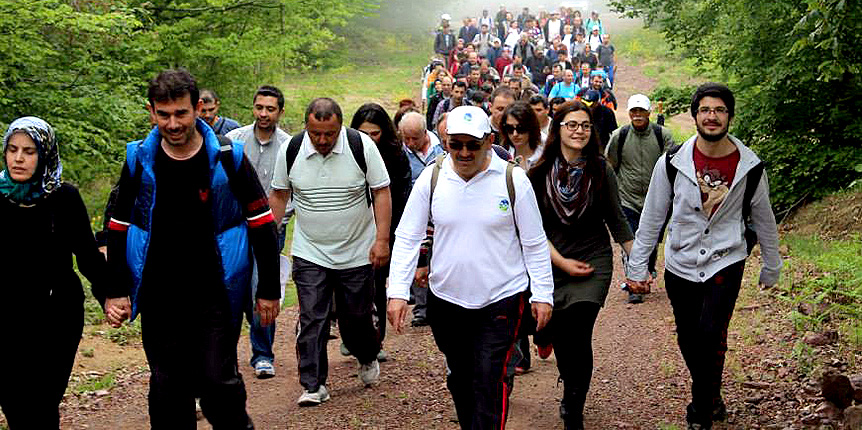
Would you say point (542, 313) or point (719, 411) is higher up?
point (542, 313)

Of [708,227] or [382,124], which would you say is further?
[382,124]

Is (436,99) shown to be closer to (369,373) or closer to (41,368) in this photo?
(369,373)

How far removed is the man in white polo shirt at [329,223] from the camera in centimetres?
734

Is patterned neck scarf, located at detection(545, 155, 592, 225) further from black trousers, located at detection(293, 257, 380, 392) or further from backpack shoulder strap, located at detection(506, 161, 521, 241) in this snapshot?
black trousers, located at detection(293, 257, 380, 392)

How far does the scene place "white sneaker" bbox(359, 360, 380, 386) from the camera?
8.06 metres

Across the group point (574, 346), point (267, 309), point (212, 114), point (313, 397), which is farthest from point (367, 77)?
point (267, 309)

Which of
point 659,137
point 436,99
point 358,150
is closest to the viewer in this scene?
point 358,150

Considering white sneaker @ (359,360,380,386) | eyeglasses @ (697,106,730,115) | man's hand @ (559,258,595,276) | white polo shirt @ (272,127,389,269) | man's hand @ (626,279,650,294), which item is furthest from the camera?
white sneaker @ (359,360,380,386)

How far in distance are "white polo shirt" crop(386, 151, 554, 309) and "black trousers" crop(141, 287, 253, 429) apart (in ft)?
2.96

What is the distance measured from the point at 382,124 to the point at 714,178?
9.65ft

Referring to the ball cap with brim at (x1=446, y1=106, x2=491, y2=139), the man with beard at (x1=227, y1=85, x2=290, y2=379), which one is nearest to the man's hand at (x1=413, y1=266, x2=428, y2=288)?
the ball cap with brim at (x1=446, y1=106, x2=491, y2=139)

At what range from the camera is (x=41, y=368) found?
5.41 metres

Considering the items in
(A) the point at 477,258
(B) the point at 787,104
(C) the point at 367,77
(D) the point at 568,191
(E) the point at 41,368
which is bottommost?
(E) the point at 41,368

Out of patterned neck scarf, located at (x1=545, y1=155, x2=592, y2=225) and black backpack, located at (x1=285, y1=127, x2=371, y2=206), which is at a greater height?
black backpack, located at (x1=285, y1=127, x2=371, y2=206)
